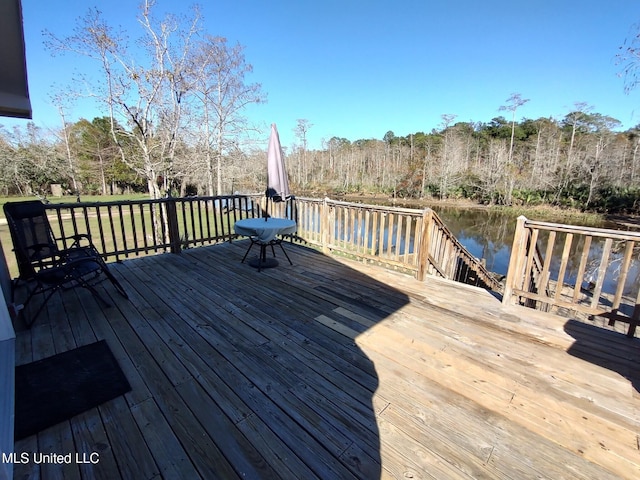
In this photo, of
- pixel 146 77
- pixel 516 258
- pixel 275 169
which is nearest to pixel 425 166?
pixel 146 77

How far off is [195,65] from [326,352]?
13.0 meters

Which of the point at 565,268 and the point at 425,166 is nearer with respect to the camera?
the point at 565,268

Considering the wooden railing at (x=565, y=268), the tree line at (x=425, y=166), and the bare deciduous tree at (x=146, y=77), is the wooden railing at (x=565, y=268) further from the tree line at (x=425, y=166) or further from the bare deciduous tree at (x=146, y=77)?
the tree line at (x=425, y=166)

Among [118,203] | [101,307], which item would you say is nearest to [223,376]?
[101,307]

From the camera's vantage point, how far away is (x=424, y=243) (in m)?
3.89

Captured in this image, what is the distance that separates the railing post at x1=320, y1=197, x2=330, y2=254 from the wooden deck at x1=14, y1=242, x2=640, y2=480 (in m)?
1.87

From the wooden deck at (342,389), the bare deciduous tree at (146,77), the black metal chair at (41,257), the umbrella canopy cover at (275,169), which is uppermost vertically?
the bare deciduous tree at (146,77)

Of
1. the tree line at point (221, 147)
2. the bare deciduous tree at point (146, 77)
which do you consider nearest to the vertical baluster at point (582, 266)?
the tree line at point (221, 147)

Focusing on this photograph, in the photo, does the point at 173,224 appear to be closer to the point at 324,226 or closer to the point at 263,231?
the point at 263,231

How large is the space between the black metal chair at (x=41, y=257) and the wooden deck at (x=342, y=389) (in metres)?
0.29

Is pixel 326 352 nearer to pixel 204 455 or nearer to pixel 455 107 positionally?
pixel 204 455
